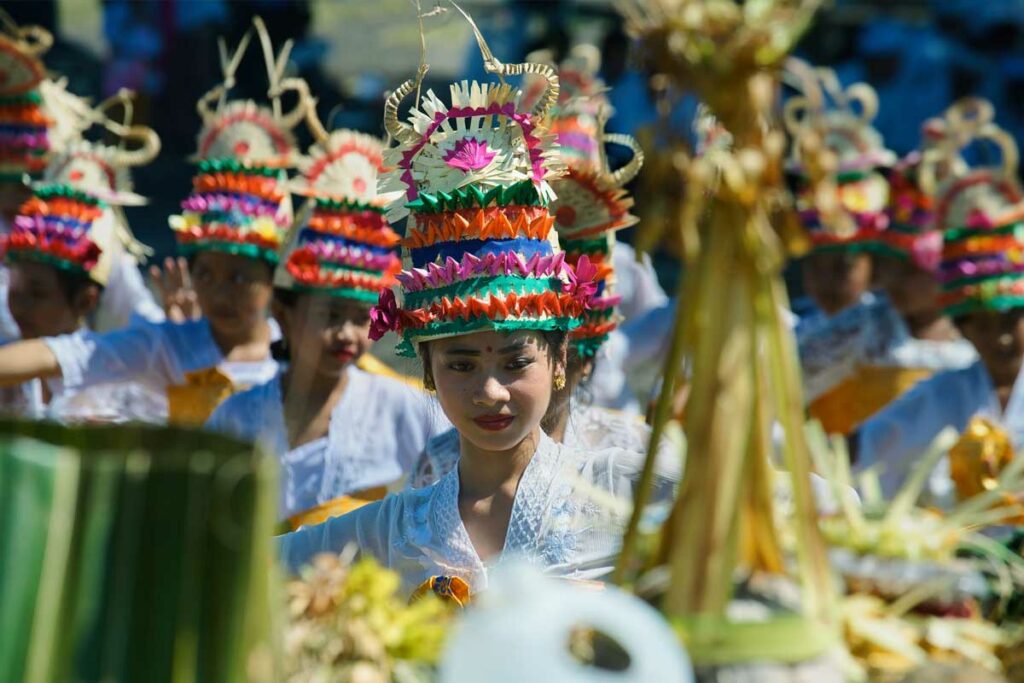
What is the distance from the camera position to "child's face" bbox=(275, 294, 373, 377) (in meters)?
5.11

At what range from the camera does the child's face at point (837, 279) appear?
6953 mm

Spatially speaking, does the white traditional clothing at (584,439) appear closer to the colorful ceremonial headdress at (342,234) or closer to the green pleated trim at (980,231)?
the colorful ceremonial headdress at (342,234)

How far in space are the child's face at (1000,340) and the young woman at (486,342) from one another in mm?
2670

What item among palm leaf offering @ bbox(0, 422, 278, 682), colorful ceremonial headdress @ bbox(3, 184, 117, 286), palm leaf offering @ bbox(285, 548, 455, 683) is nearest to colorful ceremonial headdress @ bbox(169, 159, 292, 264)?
colorful ceremonial headdress @ bbox(3, 184, 117, 286)

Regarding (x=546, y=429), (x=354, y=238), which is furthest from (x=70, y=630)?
(x=354, y=238)

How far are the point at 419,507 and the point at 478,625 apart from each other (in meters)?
1.93

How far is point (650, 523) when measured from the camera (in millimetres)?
1911

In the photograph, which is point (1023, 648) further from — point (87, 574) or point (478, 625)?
point (87, 574)

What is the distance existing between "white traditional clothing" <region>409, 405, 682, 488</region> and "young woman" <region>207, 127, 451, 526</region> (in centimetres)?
65

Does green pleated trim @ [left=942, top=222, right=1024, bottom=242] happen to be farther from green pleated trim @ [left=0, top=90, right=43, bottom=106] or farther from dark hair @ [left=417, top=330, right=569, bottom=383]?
green pleated trim @ [left=0, top=90, right=43, bottom=106]

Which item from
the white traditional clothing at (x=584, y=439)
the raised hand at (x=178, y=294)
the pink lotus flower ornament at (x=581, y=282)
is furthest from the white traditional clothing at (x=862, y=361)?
the pink lotus flower ornament at (x=581, y=282)

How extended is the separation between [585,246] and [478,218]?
1.17 m

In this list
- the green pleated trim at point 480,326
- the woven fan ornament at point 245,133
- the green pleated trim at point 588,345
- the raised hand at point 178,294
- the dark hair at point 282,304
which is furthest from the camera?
the raised hand at point 178,294

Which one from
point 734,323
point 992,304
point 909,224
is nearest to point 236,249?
point 992,304
